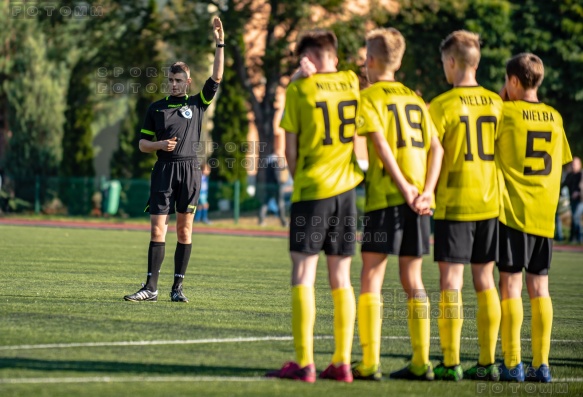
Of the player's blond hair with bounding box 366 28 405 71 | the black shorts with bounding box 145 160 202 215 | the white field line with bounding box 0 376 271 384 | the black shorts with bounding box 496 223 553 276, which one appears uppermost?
the player's blond hair with bounding box 366 28 405 71

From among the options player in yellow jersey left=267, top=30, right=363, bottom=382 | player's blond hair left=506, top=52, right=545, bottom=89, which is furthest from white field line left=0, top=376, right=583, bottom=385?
player's blond hair left=506, top=52, right=545, bottom=89

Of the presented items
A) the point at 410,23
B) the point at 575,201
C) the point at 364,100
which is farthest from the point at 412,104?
the point at 410,23

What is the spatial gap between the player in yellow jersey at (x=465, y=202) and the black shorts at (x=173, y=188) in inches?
153

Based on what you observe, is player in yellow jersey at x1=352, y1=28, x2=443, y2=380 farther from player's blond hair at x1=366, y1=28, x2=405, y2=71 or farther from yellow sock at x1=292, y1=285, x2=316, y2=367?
yellow sock at x1=292, y1=285, x2=316, y2=367

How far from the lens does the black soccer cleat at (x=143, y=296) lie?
1047 centimetres

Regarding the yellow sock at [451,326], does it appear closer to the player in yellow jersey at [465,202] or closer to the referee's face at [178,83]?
the player in yellow jersey at [465,202]

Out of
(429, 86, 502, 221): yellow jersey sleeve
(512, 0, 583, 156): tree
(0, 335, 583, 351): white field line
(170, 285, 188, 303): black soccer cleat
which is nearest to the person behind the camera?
(429, 86, 502, 221): yellow jersey sleeve

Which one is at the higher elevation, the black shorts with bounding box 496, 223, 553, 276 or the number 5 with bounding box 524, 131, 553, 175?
the number 5 with bounding box 524, 131, 553, 175

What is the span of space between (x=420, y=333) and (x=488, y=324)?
559mm

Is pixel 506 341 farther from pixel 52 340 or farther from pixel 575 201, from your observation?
pixel 575 201

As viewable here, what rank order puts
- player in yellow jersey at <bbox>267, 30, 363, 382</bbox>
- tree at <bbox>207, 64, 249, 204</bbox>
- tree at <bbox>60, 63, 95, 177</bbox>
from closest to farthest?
player in yellow jersey at <bbox>267, 30, 363, 382</bbox>, tree at <bbox>207, 64, 249, 204</bbox>, tree at <bbox>60, 63, 95, 177</bbox>

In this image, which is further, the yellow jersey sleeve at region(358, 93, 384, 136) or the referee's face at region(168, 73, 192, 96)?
the referee's face at region(168, 73, 192, 96)

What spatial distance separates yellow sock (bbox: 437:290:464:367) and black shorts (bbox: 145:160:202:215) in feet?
13.4

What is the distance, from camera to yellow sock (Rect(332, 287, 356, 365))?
6820mm
